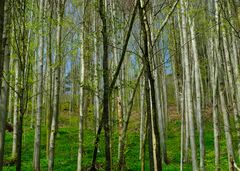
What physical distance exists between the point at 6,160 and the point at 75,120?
11.6 metres

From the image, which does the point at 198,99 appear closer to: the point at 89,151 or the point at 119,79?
the point at 119,79

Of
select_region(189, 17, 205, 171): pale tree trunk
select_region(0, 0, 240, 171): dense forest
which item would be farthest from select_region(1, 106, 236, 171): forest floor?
select_region(189, 17, 205, 171): pale tree trunk

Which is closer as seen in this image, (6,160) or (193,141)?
(193,141)

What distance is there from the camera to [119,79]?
10859 mm

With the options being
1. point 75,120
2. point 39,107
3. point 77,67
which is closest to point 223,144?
point 39,107

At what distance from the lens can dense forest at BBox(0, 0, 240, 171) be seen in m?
5.55

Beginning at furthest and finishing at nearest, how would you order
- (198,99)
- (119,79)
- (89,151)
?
1. (89,151)
2. (119,79)
3. (198,99)

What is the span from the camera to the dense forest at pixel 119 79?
555 cm

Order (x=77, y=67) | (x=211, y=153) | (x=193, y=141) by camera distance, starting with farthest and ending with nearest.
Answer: (x=77, y=67) → (x=211, y=153) → (x=193, y=141)

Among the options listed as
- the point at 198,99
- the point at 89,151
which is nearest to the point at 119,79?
the point at 198,99

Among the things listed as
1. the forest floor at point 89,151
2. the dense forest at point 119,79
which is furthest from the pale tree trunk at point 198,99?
the forest floor at point 89,151

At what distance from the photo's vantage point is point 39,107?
31.0 ft

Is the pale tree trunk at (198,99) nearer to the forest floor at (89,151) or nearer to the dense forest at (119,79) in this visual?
the dense forest at (119,79)

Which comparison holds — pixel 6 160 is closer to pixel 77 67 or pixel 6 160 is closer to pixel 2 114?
pixel 2 114
